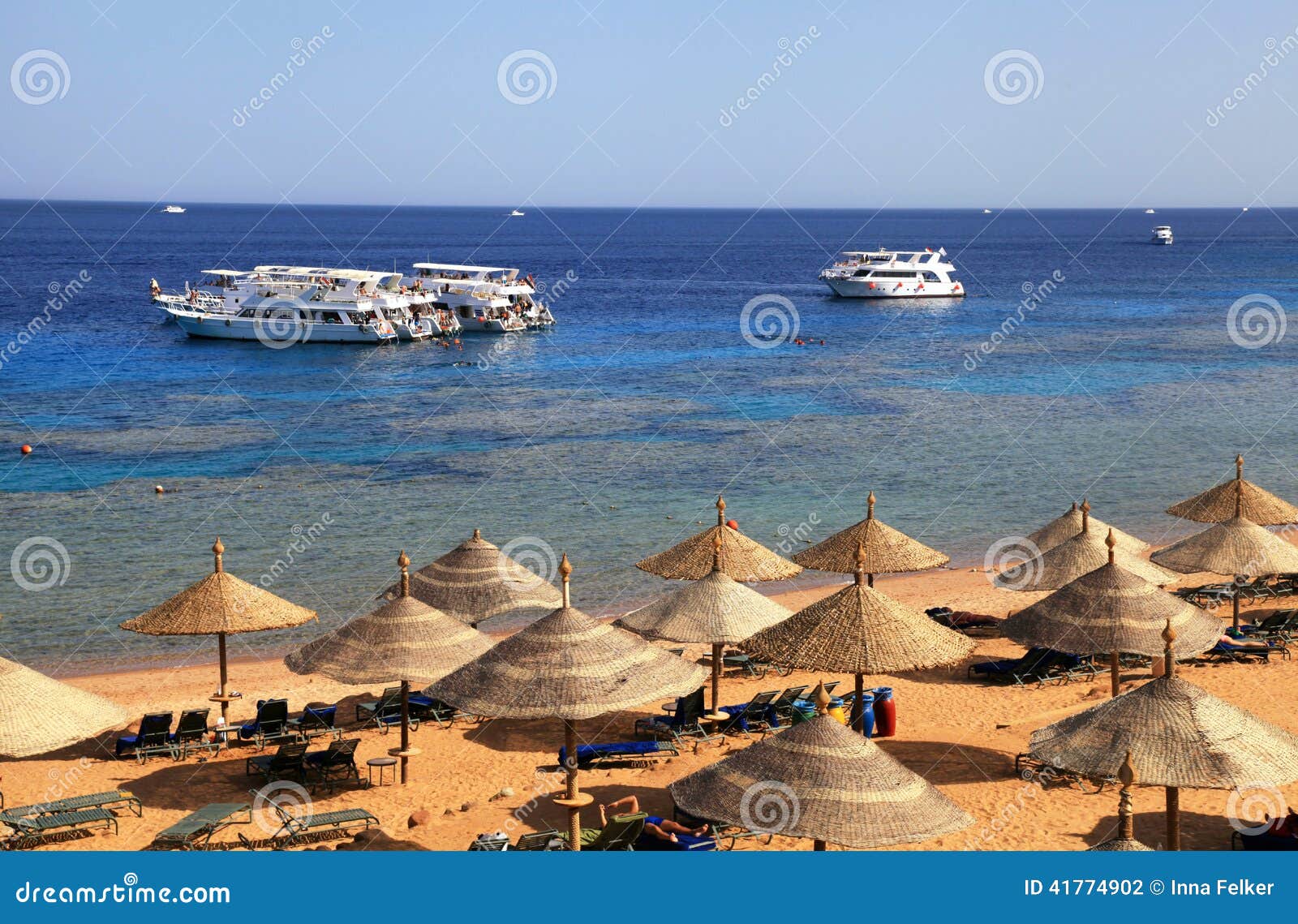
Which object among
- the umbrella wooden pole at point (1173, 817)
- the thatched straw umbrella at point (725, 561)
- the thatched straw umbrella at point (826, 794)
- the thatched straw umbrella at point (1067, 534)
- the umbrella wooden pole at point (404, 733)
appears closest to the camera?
the thatched straw umbrella at point (826, 794)

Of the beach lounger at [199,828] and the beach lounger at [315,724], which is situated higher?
the beach lounger at [315,724]

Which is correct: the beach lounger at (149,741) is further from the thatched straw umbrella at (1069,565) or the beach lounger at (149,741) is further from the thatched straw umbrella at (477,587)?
the thatched straw umbrella at (1069,565)

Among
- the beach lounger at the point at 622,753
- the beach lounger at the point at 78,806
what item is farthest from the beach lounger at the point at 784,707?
the beach lounger at the point at 78,806

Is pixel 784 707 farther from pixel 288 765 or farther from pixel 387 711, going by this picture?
pixel 288 765

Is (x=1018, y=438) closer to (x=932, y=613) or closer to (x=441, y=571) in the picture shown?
(x=932, y=613)

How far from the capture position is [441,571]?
16.9 meters

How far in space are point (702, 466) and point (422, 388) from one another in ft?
64.4

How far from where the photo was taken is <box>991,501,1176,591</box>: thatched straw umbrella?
17734mm

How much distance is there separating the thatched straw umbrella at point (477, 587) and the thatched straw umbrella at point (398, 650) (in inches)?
93.5

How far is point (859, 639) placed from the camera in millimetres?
13266

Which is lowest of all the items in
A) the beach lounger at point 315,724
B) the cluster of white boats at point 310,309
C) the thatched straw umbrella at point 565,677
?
the beach lounger at point 315,724

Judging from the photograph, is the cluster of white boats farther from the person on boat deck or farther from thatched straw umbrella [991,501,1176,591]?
the person on boat deck

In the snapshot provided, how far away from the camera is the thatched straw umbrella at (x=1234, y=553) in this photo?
18.1 m

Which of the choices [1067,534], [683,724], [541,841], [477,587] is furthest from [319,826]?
[1067,534]
